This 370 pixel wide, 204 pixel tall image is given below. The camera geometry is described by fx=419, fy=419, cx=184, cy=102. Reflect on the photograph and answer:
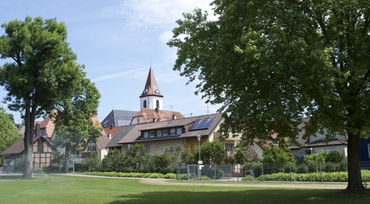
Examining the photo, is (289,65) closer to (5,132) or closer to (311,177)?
(311,177)

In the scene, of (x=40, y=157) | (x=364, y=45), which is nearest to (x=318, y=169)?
(x=364, y=45)

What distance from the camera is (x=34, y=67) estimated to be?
44.1 meters

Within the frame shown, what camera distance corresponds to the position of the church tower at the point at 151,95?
146 meters

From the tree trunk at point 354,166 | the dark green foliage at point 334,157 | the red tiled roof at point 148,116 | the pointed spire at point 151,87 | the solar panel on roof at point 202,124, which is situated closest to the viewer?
the tree trunk at point 354,166

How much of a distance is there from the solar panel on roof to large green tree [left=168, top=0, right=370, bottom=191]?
3805 cm

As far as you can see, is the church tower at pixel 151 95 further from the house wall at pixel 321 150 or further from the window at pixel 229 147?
the house wall at pixel 321 150

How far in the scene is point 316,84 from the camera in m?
17.1

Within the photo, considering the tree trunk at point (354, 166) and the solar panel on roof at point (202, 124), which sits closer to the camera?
the tree trunk at point (354, 166)

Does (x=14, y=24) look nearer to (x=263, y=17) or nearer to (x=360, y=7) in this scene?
(x=263, y=17)

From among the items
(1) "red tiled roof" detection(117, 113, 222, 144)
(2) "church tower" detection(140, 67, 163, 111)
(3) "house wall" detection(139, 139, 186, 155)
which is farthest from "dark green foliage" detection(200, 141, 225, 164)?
(2) "church tower" detection(140, 67, 163, 111)

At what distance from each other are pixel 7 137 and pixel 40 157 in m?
25.4

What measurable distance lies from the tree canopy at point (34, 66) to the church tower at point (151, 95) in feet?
323

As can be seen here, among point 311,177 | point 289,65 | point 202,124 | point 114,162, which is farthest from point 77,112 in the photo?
point 289,65

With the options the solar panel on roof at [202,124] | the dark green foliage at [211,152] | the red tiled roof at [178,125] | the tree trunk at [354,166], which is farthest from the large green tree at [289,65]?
the solar panel on roof at [202,124]
